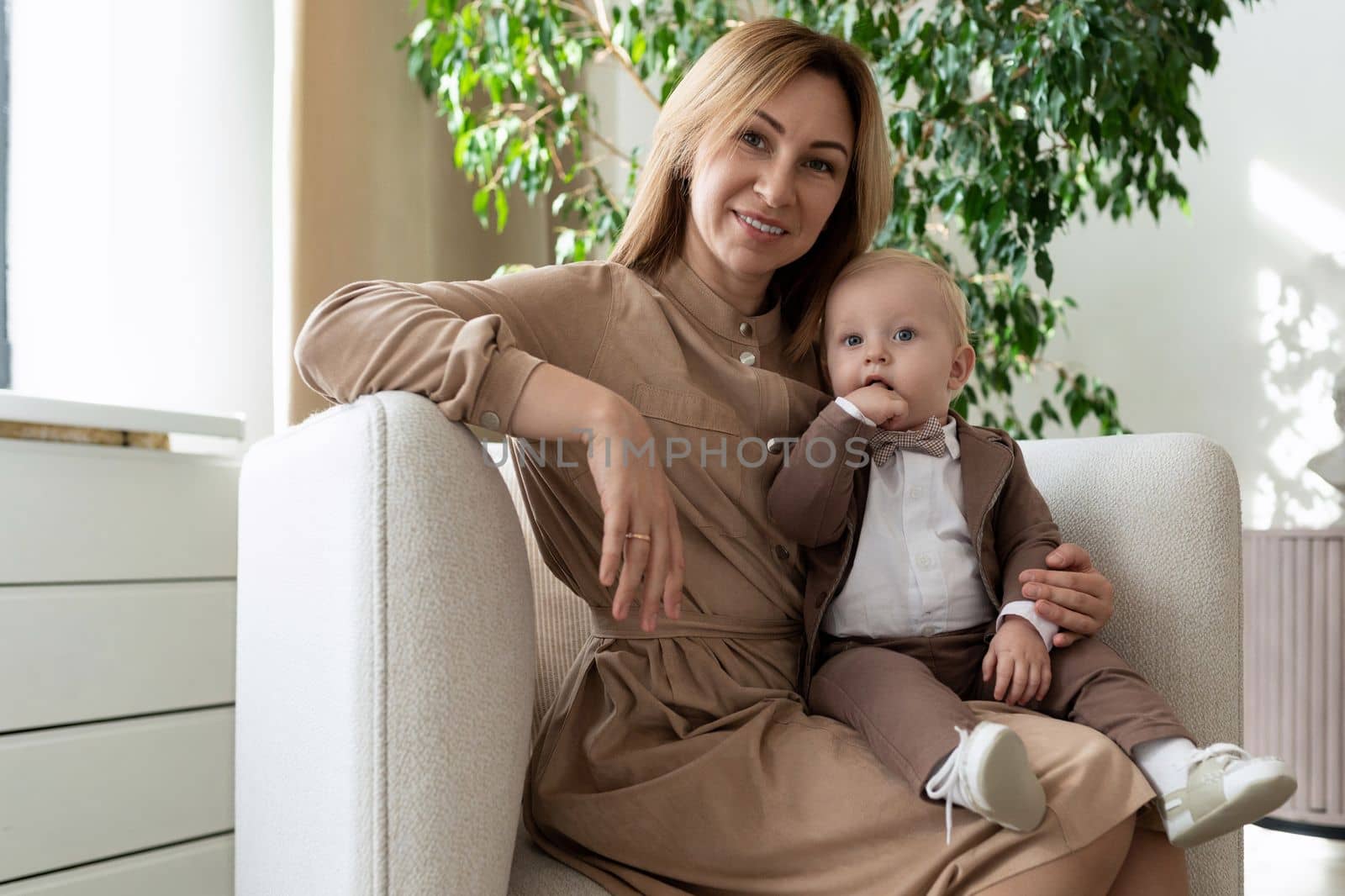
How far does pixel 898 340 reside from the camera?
3.54ft

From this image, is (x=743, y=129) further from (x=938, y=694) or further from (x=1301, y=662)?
(x=1301, y=662)

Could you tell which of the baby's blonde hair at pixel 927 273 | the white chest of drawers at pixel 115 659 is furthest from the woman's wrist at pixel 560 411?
the white chest of drawers at pixel 115 659

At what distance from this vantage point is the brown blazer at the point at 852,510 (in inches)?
39.0

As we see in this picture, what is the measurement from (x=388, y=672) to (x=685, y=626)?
1.08 ft

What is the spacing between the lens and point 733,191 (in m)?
1.09

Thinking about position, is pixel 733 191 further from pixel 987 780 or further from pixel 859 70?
pixel 987 780

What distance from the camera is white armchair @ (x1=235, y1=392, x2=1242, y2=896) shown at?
0.67 metres

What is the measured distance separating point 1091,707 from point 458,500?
53 centimetres

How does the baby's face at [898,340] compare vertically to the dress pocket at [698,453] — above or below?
above

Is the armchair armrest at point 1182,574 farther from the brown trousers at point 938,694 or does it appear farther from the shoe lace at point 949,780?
the shoe lace at point 949,780

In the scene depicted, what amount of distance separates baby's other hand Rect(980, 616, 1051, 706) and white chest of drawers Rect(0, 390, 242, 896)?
106cm

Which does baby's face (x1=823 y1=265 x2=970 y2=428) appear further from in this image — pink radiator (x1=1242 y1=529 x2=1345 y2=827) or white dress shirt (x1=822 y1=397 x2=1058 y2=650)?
pink radiator (x1=1242 y1=529 x2=1345 y2=827)

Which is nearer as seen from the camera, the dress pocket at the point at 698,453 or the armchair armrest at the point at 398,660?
the armchair armrest at the point at 398,660

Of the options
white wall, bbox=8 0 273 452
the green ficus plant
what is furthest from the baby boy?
white wall, bbox=8 0 273 452
